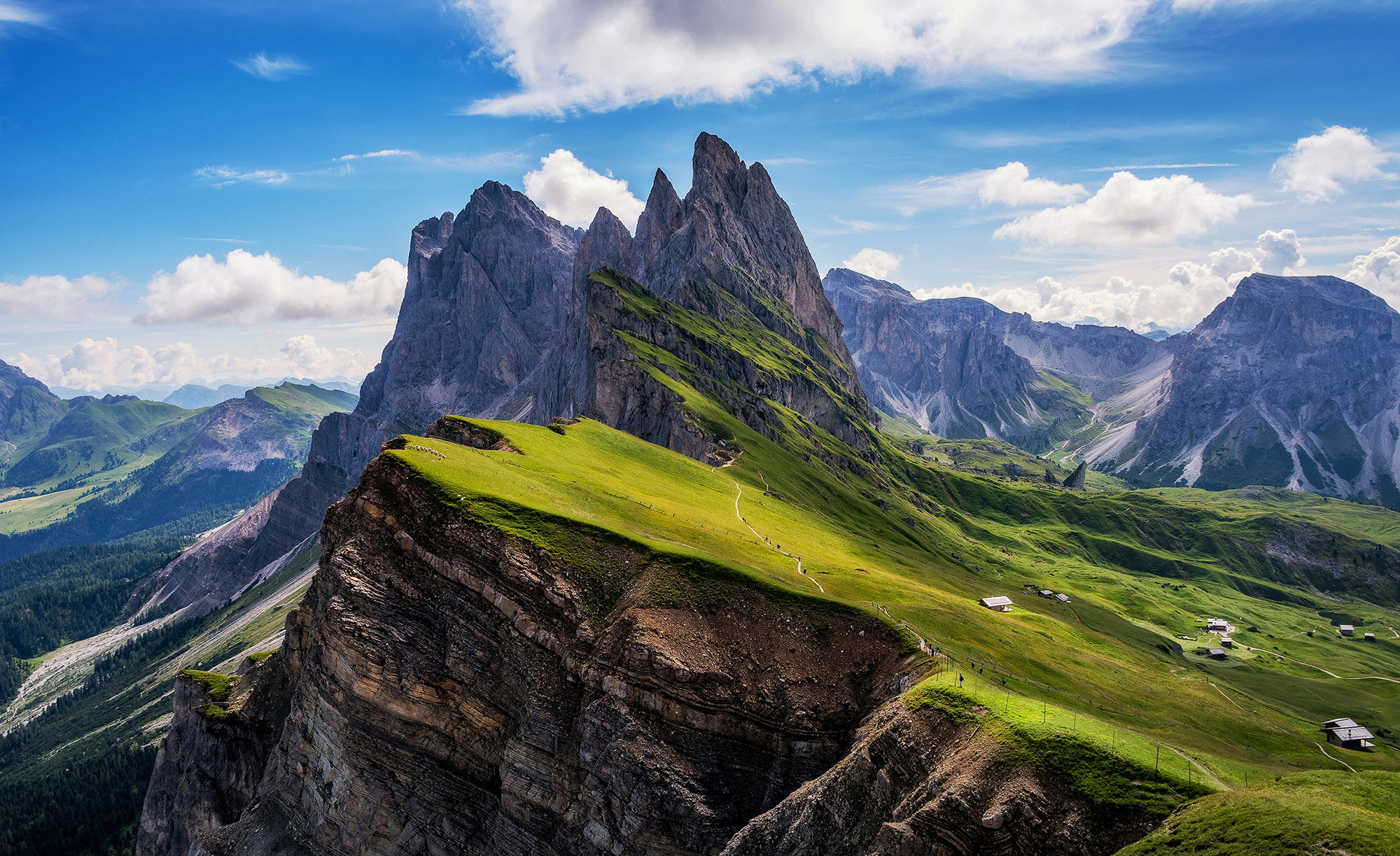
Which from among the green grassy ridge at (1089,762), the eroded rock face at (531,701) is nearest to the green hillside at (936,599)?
the green grassy ridge at (1089,762)

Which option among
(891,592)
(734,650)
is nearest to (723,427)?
(891,592)

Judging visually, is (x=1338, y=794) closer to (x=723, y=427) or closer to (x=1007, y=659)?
(x=1007, y=659)

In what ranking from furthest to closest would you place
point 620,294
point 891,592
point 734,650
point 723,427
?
point 620,294, point 723,427, point 891,592, point 734,650

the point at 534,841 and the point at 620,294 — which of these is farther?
the point at 620,294

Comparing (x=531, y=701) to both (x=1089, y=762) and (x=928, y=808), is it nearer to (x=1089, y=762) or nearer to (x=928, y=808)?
(x=928, y=808)

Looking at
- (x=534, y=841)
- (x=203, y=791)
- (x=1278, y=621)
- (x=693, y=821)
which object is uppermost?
(x=693, y=821)

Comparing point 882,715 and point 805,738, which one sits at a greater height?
point 882,715

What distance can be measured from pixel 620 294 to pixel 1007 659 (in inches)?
6164

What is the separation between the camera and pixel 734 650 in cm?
4950

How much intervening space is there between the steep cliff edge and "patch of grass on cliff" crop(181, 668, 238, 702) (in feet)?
97.6

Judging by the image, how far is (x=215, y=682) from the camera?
85.4 metres

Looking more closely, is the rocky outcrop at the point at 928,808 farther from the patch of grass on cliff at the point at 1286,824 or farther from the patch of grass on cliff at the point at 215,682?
the patch of grass on cliff at the point at 215,682

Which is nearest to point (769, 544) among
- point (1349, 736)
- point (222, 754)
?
point (222, 754)

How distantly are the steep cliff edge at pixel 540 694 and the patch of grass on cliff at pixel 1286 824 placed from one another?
65.5 ft
